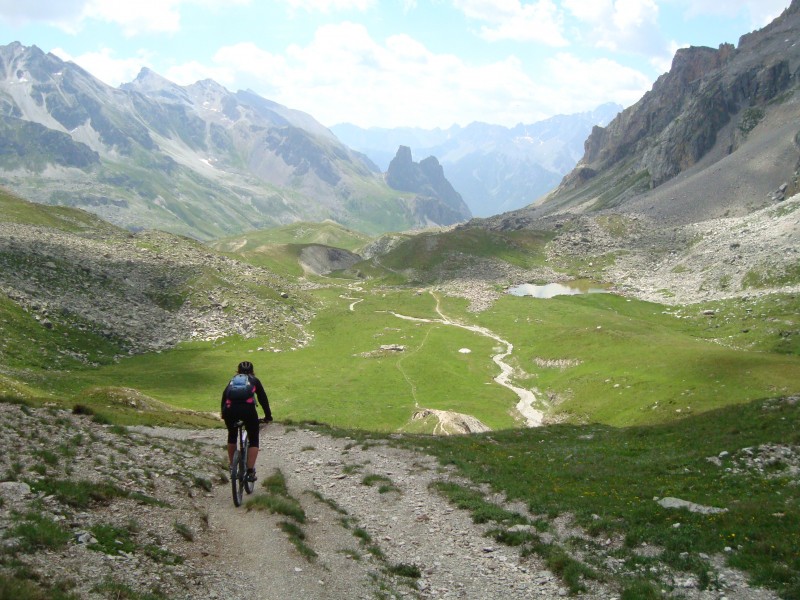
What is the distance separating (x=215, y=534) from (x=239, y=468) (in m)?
3.24

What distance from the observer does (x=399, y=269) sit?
186 meters

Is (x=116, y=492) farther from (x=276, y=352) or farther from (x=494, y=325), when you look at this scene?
(x=494, y=325)

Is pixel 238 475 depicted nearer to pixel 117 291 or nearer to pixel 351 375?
pixel 351 375

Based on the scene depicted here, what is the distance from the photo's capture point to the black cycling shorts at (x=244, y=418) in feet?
→ 63.6

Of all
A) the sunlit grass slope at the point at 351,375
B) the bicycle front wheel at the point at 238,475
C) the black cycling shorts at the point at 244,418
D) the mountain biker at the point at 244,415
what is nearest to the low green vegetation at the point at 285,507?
the bicycle front wheel at the point at 238,475

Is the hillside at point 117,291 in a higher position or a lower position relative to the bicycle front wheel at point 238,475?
higher

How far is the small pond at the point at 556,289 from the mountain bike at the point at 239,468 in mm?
132984

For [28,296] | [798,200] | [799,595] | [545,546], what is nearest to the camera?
[799,595]

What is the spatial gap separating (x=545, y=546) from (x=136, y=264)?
11678 centimetres

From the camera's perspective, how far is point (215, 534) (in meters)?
16.8

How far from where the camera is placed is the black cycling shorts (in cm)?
1939

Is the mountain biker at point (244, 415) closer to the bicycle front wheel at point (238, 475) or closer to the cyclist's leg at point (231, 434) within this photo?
the cyclist's leg at point (231, 434)

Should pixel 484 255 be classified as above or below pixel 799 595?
above

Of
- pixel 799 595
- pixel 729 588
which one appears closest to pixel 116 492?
pixel 729 588
